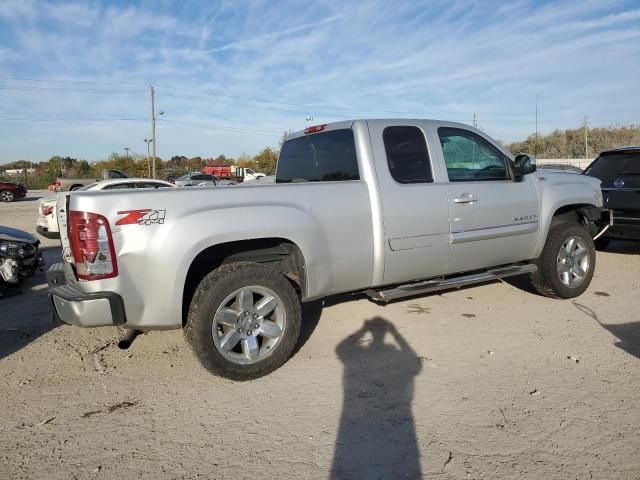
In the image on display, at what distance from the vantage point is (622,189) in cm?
730

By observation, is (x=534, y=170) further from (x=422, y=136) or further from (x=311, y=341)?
(x=311, y=341)

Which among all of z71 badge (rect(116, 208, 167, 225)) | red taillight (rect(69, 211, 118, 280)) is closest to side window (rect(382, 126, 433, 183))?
z71 badge (rect(116, 208, 167, 225))

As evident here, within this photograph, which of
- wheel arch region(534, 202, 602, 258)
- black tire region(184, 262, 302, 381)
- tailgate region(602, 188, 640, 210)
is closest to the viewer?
black tire region(184, 262, 302, 381)

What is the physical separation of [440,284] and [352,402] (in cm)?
165

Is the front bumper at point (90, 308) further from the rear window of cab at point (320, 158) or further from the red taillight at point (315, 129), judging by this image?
the red taillight at point (315, 129)

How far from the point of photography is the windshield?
748 cm

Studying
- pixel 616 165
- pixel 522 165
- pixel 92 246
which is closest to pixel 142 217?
pixel 92 246

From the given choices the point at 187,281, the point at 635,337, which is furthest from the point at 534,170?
the point at 187,281

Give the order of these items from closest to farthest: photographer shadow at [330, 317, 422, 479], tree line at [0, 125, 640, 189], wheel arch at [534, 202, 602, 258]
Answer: photographer shadow at [330, 317, 422, 479]
wheel arch at [534, 202, 602, 258]
tree line at [0, 125, 640, 189]

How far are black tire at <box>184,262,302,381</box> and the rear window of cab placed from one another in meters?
1.22

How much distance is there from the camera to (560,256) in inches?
215

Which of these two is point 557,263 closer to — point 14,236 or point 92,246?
point 92,246

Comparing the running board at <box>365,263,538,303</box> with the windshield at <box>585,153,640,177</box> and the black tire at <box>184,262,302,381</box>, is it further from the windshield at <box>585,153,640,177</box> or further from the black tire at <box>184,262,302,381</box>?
the windshield at <box>585,153,640,177</box>

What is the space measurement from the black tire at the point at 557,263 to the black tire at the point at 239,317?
3.10 m
